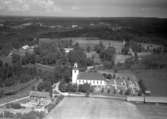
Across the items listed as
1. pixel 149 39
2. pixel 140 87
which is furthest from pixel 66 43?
pixel 140 87

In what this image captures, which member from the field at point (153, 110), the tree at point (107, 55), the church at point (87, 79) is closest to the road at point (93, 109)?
the field at point (153, 110)

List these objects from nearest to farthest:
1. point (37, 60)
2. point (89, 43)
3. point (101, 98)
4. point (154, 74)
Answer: point (101, 98) < point (154, 74) < point (37, 60) < point (89, 43)

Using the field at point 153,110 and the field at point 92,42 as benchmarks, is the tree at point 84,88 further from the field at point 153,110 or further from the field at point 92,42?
the field at point 92,42

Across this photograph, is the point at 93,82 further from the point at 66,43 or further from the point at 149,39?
the point at 149,39

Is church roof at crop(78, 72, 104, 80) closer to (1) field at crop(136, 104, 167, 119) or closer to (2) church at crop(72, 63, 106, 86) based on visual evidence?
(2) church at crop(72, 63, 106, 86)

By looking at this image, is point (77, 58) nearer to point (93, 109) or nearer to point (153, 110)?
point (93, 109)

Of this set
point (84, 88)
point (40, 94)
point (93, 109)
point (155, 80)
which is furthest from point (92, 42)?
point (93, 109)
